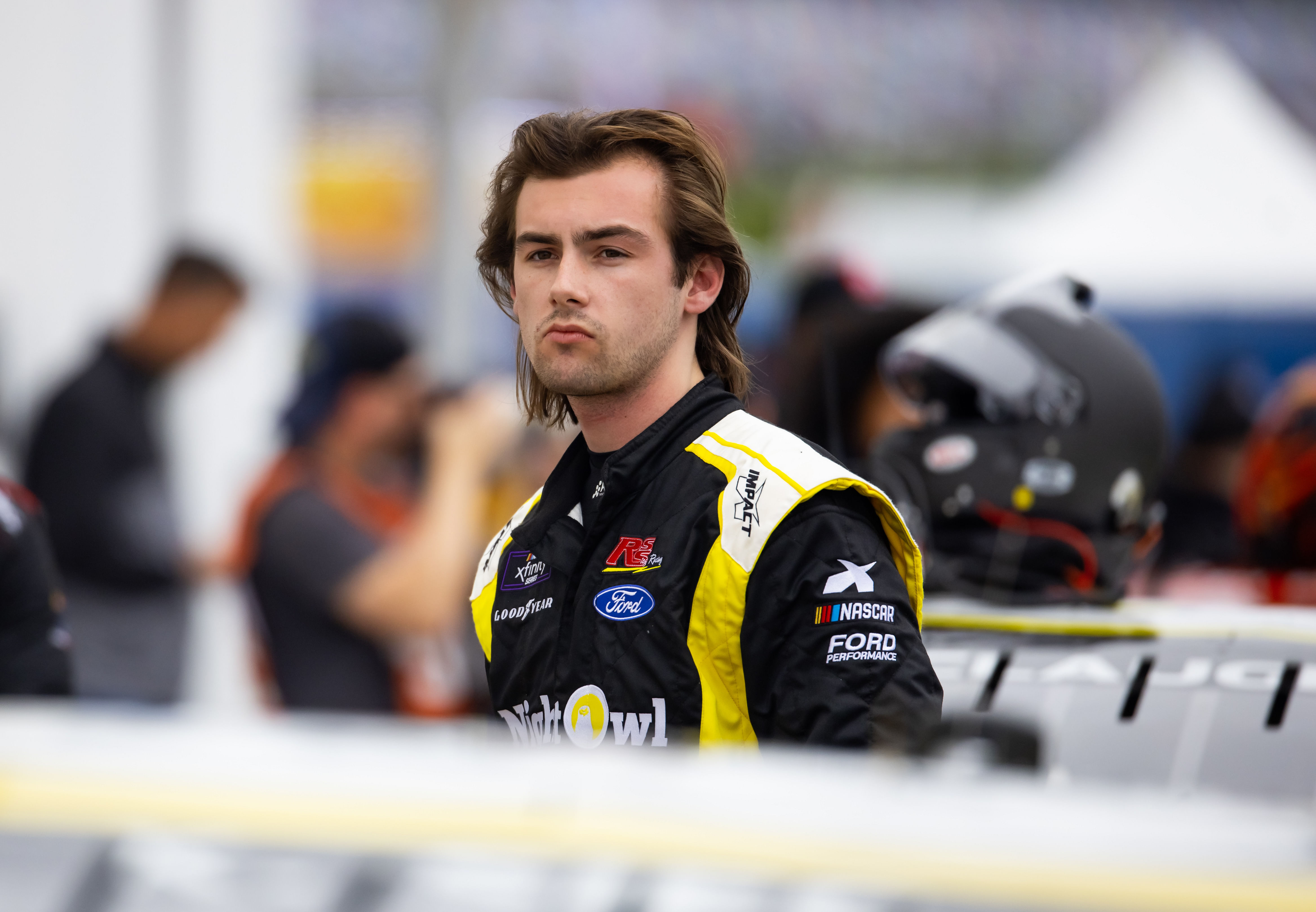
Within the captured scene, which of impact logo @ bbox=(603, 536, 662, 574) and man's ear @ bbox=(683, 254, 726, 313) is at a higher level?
man's ear @ bbox=(683, 254, 726, 313)

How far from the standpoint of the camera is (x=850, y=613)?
1767mm

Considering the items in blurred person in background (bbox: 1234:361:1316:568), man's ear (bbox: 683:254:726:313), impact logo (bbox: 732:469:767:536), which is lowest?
blurred person in background (bbox: 1234:361:1316:568)

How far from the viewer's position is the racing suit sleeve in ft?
5.67

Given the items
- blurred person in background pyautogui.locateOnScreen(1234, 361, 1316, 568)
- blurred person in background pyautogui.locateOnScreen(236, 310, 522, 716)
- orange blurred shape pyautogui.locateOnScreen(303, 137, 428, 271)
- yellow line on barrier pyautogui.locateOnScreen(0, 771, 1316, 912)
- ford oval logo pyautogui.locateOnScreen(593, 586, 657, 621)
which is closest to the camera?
yellow line on barrier pyautogui.locateOnScreen(0, 771, 1316, 912)

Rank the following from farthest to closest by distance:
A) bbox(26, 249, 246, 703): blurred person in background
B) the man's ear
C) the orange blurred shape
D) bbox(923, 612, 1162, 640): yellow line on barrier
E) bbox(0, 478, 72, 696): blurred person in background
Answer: the orange blurred shape < bbox(26, 249, 246, 703): blurred person in background < bbox(0, 478, 72, 696): blurred person in background < bbox(923, 612, 1162, 640): yellow line on barrier < the man's ear

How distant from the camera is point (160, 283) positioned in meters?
5.38

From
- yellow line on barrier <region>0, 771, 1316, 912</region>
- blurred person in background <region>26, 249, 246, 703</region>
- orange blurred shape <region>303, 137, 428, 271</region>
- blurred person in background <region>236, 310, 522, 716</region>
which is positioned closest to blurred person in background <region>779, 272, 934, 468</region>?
blurred person in background <region>236, 310, 522, 716</region>

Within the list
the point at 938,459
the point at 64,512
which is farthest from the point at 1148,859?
the point at 64,512

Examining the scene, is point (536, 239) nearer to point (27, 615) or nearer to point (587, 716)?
point (587, 716)

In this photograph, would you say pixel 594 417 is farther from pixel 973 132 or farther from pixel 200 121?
pixel 973 132

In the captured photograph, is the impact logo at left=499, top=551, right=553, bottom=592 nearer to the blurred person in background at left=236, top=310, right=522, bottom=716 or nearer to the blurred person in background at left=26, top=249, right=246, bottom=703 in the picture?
the blurred person in background at left=236, top=310, right=522, bottom=716

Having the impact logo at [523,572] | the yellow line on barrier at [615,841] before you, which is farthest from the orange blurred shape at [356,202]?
the yellow line on barrier at [615,841]

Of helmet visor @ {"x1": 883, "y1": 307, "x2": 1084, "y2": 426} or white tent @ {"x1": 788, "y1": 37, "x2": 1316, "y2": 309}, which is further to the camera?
white tent @ {"x1": 788, "y1": 37, "x2": 1316, "y2": 309}

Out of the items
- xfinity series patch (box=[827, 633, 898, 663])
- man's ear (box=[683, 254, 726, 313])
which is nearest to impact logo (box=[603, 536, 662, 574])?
xfinity series patch (box=[827, 633, 898, 663])
